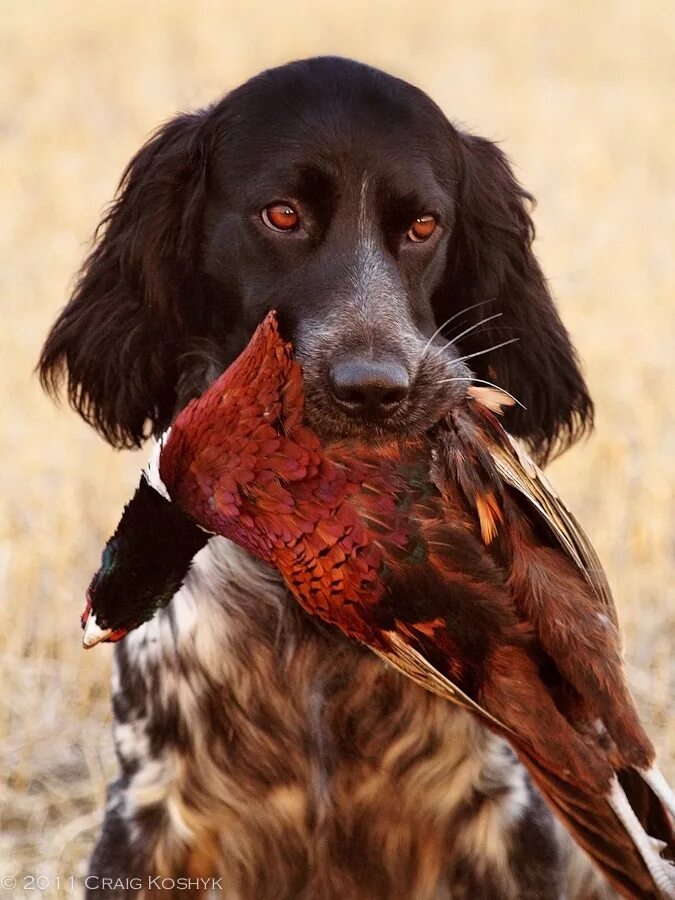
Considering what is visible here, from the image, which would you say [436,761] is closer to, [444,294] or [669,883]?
[669,883]

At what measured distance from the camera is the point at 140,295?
9.56 feet

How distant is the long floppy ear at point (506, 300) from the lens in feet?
9.73

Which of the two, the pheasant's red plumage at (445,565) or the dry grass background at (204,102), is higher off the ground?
the pheasant's red plumage at (445,565)

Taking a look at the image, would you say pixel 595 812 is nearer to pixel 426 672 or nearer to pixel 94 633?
pixel 426 672

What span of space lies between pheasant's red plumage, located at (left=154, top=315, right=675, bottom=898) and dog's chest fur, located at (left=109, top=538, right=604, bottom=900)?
40 cm

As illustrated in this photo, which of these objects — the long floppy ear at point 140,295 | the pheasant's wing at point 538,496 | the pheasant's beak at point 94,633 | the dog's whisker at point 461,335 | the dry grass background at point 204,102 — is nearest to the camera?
the pheasant's wing at point 538,496

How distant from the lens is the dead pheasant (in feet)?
7.16

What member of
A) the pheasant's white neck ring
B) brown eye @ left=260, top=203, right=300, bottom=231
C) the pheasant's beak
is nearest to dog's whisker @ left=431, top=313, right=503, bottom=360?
brown eye @ left=260, top=203, right=300, bottom=231

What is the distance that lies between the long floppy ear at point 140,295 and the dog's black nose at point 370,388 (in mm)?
668

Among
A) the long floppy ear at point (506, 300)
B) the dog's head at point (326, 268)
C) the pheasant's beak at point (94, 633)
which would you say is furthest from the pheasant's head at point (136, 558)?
the long floppy ear at point (506, 300)

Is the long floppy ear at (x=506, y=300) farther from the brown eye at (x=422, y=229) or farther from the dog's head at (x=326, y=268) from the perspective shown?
the brown eye at (x=422, y=229)

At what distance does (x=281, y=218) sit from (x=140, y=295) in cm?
41

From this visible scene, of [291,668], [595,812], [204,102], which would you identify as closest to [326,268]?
[291,668]

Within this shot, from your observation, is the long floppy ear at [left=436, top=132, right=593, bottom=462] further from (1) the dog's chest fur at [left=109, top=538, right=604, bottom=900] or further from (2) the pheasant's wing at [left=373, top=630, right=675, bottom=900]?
(2) the pheasant's wing at [left=373, top=630, right=675, bottom=900]
